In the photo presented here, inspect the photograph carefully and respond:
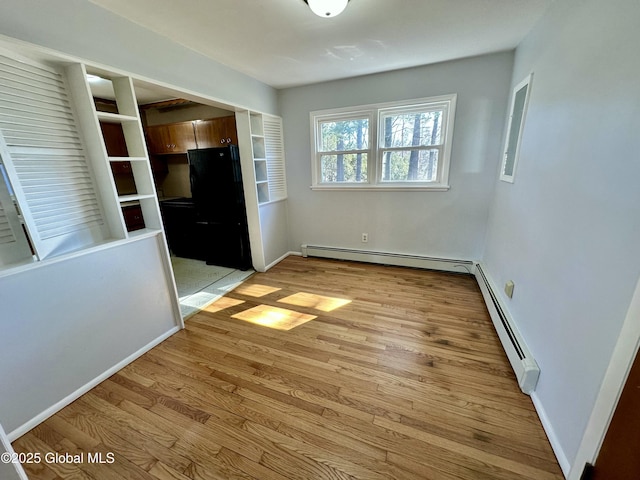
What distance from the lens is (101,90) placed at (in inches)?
119

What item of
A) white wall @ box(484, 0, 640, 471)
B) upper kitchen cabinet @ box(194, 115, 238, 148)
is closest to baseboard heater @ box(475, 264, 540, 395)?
white wall @ box(484, 0, 640, 471)

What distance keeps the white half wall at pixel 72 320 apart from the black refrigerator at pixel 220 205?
130cm

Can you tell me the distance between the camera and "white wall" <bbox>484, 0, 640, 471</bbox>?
94cm

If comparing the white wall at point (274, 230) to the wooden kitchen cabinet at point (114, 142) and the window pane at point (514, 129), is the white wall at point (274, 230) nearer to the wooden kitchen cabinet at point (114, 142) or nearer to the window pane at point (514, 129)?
the wooden kitchen cabinet at point (114, 142)

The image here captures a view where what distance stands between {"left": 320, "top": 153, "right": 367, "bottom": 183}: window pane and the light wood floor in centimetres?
187

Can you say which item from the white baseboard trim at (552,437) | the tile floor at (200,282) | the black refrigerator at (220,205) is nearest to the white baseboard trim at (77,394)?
the tile floor at (200,282)

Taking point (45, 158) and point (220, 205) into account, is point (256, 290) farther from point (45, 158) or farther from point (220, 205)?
point (45, 158)

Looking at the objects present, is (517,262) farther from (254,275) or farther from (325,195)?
(254,275)

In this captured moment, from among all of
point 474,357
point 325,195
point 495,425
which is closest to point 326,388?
point 495,425

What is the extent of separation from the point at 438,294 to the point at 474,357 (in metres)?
0.91

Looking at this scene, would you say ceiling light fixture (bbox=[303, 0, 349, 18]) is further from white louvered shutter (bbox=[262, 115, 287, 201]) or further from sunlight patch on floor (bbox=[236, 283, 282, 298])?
sunlight patch on floor (bbox=[236, 283, 282, 298])

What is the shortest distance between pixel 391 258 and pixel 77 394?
3200 millimetres

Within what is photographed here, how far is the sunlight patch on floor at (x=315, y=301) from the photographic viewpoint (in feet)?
8.19

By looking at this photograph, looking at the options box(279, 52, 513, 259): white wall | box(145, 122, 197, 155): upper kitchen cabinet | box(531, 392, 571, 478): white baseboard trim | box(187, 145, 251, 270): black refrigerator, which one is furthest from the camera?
box(145, 122, 197, 155): upper kitchen cabinet
